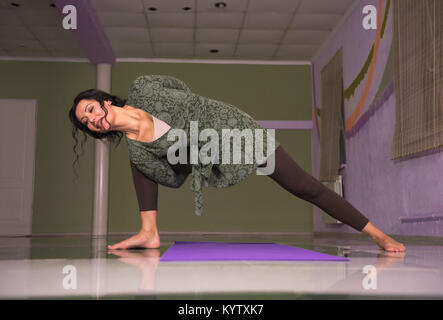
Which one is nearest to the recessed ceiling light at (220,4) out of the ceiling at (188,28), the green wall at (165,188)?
the ceiling at (188,28)

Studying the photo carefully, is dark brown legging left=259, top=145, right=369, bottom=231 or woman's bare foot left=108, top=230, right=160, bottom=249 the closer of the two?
dark brown legging left=259, top=145, right=369, bottom=231

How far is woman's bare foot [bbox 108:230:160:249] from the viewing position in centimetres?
233

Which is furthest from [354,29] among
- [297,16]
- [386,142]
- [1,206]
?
[1,206]

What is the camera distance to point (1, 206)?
6.82 m

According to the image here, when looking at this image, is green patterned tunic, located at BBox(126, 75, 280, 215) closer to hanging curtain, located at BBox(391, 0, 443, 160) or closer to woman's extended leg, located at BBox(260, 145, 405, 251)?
woman's extended leg, located at BBox(260, 145, 405, 251)

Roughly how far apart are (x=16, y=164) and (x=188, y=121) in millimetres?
5677

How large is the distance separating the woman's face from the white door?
5374 millimetres

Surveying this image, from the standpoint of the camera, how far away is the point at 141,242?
2.36 meters

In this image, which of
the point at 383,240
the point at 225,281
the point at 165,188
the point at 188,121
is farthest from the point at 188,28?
the point at 225,281

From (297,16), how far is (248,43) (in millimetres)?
1063

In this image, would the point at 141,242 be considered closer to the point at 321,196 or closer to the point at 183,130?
the point at 183,130

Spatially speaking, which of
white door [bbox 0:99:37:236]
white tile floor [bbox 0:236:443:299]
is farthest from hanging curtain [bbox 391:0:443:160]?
white door [bbox 0:99:37:236]

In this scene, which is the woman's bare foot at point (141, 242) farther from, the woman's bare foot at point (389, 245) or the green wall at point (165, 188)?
the green wall at point (165, 188)
